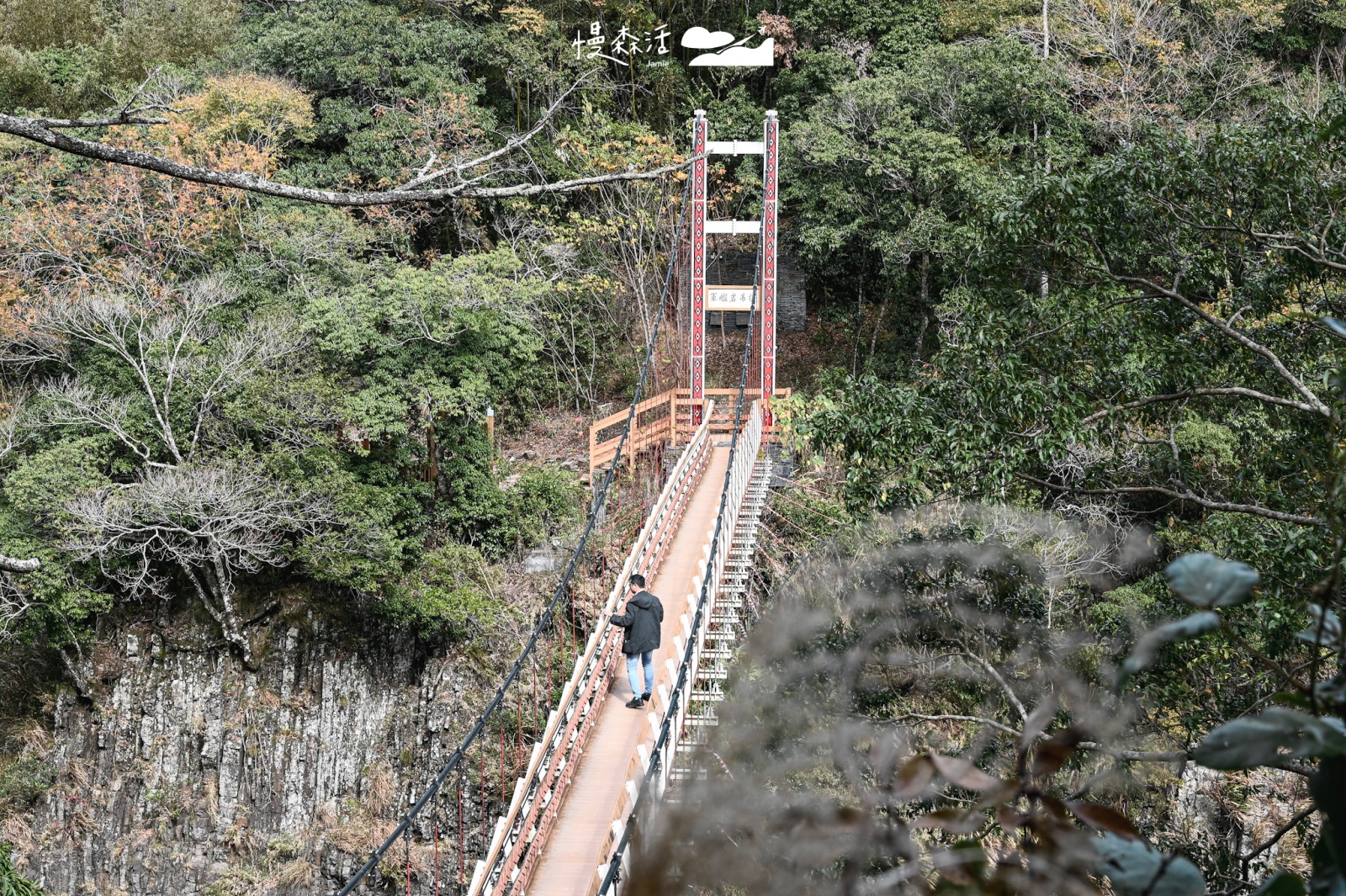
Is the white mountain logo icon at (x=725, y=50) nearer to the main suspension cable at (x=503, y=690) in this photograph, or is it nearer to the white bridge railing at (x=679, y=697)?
the main suspension cable at (x=503, y=690)

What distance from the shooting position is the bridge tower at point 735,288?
11.2 meters

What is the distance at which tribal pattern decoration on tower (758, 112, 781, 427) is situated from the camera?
11305mm

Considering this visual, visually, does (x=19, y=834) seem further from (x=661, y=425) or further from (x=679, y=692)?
(x=679, y=692)

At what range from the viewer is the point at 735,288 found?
1111 cm

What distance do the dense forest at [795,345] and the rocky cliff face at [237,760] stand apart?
0.70 ft

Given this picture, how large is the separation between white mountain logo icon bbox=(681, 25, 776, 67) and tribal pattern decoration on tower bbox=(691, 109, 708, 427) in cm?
203

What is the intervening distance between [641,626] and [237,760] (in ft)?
19.5

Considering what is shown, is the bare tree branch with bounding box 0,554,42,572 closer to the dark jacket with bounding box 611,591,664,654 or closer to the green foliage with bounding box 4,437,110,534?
the dark jacket with bounding box 611,591,664,654

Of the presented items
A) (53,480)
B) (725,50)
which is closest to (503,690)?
(53,480)

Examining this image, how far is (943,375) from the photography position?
16.1 feet

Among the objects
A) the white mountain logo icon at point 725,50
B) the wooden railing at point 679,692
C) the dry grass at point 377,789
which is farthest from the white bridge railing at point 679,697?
the white mountain logo icon at point 725,50

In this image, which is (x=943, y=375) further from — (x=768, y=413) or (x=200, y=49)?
(x=200, y=49)

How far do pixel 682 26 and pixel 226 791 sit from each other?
36.1 feet

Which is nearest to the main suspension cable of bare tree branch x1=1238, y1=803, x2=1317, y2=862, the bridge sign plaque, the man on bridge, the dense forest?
the man on bridge
